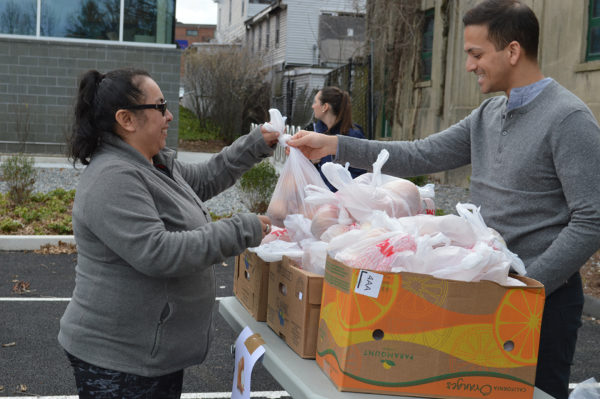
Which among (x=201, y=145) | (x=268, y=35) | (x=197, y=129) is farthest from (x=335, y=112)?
(x=268, y=35)

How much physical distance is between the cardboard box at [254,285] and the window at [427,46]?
13.7 m

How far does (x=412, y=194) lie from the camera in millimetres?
2434

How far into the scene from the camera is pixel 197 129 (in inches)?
1150

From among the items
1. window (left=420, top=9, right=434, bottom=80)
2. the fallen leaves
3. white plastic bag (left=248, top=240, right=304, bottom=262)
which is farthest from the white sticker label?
window (left=420, top=9, right=434, bottom=80)

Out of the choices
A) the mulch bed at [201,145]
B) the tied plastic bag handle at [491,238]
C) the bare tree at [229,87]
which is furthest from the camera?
the bare tree at [229,87]

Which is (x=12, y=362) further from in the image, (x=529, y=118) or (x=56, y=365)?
(x=529, y=118)

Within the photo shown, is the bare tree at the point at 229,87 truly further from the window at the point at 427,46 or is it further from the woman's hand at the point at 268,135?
the woman's hand at the point at 268,135

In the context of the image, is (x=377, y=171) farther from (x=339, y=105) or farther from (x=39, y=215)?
(x=39, y=215)

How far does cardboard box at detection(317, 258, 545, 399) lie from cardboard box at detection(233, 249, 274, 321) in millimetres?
710

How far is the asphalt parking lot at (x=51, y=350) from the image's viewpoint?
14.2 feet

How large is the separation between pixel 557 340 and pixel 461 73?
12.3 metres

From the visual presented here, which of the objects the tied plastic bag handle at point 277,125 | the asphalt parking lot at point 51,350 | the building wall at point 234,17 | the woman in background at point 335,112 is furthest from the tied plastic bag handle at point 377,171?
the building wall at point 234,17

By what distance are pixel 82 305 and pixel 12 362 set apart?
9.04 feet

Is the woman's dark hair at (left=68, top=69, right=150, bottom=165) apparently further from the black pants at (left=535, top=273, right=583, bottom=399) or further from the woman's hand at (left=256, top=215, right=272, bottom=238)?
the black pants at (left=535, top=273, right=583, bottom=399)
